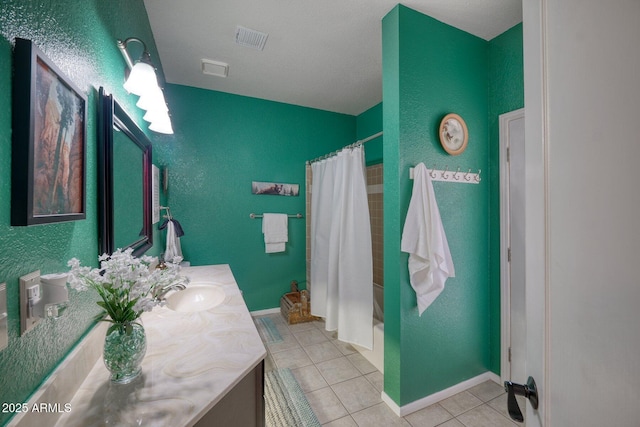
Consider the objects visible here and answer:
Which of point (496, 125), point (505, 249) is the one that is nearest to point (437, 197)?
point (505, 249)

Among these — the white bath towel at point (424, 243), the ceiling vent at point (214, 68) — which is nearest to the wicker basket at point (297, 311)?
the white bath towel at point (424, 243)

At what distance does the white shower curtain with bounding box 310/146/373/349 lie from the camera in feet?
6.81

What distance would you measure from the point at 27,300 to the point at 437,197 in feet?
6.13

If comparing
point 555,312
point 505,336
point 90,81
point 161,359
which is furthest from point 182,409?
point 505,336

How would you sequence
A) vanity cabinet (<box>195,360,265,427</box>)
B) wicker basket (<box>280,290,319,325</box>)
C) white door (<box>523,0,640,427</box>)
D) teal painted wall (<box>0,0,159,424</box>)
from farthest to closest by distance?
wicker basket (<box>280,290,319,325</box>), vanity cabinet (<box>195,360,265,427</box>), teal painted wall (<box>0,0,159,424</box>), white door (<box>523,0,640,427</box>)

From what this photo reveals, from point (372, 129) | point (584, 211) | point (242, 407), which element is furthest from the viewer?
point (372, 129)

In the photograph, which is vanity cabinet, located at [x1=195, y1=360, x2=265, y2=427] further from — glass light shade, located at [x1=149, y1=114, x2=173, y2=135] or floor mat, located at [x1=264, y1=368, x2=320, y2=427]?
glass light shade, located at [x1=149, y1=114, x2=173, y2=135]

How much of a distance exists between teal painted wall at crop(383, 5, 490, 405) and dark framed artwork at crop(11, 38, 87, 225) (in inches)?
58.3

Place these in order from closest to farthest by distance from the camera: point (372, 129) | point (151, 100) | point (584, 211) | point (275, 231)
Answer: point (584, 211), point (151, 100), point (275, 231), point (372, 129)

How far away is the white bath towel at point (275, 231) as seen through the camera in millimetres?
2996

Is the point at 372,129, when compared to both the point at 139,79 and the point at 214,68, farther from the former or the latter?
the point at 139,79

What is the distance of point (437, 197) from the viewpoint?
170 centimetres

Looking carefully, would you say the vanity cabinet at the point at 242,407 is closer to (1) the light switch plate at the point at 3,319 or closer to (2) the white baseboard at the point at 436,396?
(1) the light switch plate at the point at 3,319

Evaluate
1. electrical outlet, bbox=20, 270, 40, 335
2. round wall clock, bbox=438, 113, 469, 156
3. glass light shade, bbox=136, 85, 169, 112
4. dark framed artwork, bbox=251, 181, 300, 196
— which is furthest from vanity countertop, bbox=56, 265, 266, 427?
dark framed artwork, bbox=251, 181, 300, 196
